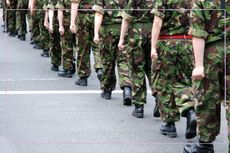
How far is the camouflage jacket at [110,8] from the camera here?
10375 millimetres

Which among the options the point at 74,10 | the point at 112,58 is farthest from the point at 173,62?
the point at 74,10

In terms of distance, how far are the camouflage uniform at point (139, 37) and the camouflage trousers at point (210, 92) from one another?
94.5 inches

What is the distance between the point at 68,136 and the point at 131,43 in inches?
59.4

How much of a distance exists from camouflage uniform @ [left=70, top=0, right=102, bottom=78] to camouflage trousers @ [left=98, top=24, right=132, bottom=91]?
106cm

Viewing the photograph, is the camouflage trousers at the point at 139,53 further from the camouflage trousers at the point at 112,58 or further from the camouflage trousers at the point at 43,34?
the camouflage trousers at the point at 43,34

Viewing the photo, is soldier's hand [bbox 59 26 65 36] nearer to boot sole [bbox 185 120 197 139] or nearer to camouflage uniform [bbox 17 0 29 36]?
boot sole [bbox 185 120 197 139]

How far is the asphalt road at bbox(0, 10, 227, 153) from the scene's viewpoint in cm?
822

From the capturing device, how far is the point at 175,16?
27.3ft

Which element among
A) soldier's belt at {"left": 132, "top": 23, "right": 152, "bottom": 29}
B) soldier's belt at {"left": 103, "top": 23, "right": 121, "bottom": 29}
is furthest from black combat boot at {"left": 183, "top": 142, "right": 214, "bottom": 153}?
soldier's belt at {"left": 103, "top": 23, "right": 121, "bottom": 29}

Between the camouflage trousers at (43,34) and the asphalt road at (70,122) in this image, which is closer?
the asphalt road at (70,122)

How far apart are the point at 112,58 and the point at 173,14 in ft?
8.46

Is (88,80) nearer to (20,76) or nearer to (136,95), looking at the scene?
(20,76)

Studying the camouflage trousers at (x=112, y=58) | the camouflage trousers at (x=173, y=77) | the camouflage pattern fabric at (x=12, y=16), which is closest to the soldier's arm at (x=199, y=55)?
the camouflage trousers at (x=173, y=77)

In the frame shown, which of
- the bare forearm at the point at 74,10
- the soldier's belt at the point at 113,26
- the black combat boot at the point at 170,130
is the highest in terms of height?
the bare forearm at the point at 74,10
